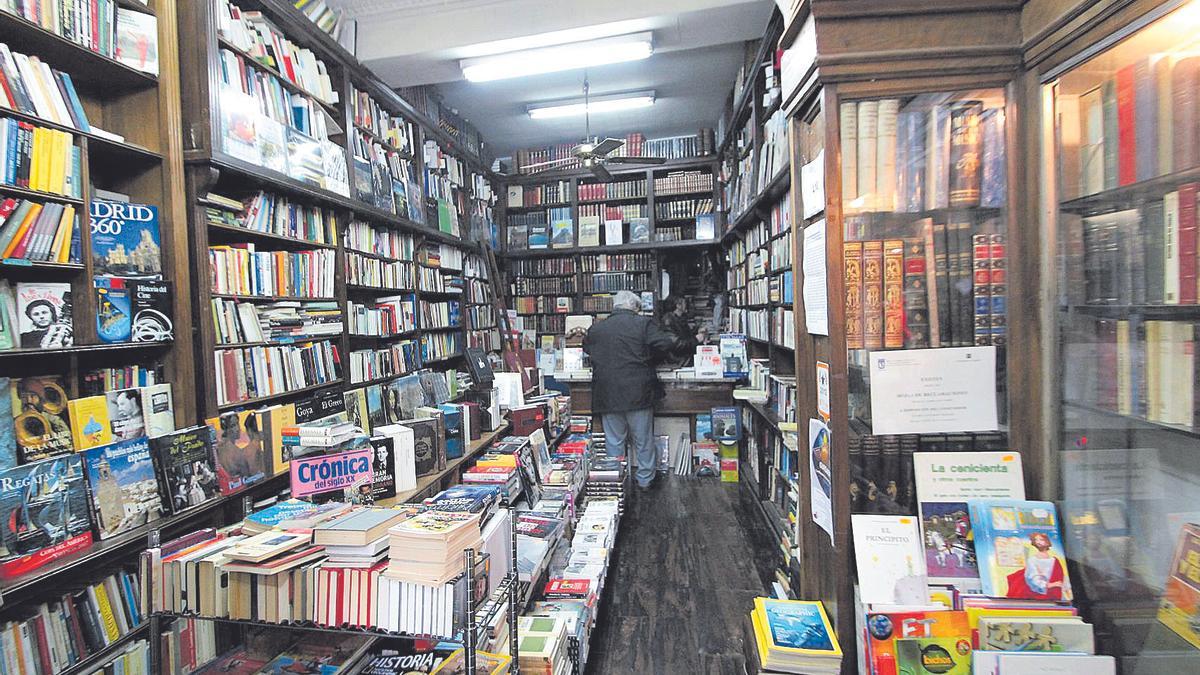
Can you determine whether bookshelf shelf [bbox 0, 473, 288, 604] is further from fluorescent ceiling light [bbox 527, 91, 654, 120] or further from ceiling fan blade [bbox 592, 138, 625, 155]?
fluorescent ceiling light [bbox 527, 91, 654, 120]

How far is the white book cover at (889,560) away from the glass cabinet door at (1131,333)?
0.47 metres

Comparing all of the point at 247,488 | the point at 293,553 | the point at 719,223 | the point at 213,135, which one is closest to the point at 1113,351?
the point at 293,553

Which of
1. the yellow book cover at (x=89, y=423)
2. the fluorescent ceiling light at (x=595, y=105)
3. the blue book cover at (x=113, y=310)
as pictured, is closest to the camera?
the yellow book cover at (x=89, y=423)

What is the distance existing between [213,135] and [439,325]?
282 cm

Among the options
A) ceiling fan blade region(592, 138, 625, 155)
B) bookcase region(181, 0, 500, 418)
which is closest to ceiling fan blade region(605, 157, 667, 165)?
ceiling fan blade region(592, 138, 625, 155)

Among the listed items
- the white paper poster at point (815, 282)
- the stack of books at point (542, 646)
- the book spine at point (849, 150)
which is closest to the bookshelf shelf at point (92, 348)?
the stack of books at point (542, 646)

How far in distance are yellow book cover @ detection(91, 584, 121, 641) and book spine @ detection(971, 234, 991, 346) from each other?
3.21 meters

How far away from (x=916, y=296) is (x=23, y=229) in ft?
10.3

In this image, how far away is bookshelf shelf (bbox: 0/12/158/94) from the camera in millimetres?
1820

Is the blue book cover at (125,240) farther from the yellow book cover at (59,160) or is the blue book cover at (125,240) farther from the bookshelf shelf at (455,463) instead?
the bookshelf shelf at (455,463)

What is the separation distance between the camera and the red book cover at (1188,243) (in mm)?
1257

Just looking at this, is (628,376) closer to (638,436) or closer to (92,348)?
(638,436)

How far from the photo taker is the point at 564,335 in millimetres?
7090

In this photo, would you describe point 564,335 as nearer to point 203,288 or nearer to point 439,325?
point 439,325
